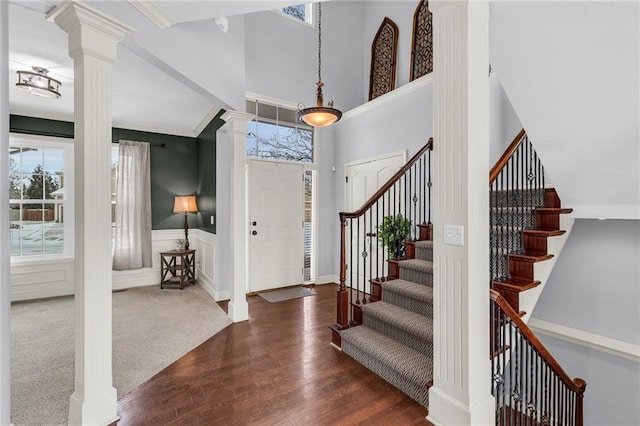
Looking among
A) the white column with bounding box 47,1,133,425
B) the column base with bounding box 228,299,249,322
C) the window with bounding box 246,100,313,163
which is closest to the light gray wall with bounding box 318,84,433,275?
the window with bounding box 246,100,313,163

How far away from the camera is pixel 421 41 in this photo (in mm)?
4664

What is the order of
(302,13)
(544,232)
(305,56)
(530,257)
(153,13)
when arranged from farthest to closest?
(302,13) → (305,56) → (544,232) → (530,257) → (153,13)

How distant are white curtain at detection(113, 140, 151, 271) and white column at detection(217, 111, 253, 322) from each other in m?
2.34

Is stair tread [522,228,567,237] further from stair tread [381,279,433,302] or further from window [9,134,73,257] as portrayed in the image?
window [9,134,73,257]

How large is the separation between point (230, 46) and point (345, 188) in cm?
276

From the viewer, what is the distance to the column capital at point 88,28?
1.69m

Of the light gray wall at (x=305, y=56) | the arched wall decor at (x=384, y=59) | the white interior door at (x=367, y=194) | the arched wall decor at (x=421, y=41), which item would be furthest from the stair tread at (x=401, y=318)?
the arched wall decor at (x=384, y=59)

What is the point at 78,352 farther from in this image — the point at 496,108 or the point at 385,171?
the point at 496,108

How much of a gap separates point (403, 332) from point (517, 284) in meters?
0.95

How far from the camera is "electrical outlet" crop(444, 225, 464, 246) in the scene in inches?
70.7

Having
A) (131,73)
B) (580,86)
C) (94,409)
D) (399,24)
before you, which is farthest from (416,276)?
(399,24)

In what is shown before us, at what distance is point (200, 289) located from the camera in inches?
195

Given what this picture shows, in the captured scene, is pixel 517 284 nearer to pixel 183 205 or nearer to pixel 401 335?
pixel 401 335

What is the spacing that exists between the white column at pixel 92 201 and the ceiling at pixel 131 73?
197mm
